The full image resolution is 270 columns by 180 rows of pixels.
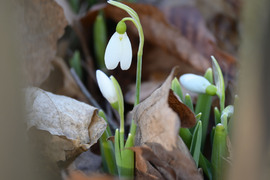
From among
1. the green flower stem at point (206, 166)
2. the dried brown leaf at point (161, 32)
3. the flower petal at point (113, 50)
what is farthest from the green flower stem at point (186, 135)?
the dried brown leaf at point (161, 32)

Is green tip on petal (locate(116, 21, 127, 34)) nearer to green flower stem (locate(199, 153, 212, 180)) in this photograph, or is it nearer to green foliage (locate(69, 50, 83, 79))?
green flower stem (locate(199, 153, 212, 180))

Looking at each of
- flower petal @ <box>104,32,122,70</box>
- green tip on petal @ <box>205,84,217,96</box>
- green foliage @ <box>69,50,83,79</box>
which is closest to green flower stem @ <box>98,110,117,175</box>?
flower petal @ <box>104,32,122,70</box>

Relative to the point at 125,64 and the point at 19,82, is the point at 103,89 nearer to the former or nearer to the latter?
the point at 125,64

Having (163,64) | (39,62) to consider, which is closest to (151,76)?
(163,64)

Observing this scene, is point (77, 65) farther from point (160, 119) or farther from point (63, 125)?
point (160, 119)

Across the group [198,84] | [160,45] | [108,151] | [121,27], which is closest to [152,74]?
[160,45]

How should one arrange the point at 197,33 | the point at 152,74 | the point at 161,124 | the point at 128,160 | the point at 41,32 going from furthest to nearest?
the point at 197,33, the point at 152,74, the point at 41,32, the point at 128,160, the point at 161,124
